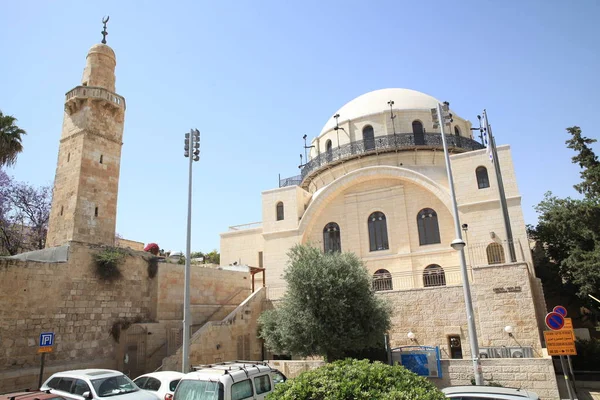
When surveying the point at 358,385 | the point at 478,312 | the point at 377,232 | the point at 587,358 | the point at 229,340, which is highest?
the point at 377,232

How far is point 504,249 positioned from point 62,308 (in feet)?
54.6

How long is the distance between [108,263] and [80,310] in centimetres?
185

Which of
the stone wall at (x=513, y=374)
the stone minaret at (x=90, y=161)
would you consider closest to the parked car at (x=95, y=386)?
the stone minaret at (x=90, y=161)

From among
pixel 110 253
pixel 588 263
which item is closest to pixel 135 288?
pixel 110 253

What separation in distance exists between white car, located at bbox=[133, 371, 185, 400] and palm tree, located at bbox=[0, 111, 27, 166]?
1035 cm

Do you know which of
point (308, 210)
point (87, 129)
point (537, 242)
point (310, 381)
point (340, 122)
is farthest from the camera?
point (340, 122)

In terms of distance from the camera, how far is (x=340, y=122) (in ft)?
80.7

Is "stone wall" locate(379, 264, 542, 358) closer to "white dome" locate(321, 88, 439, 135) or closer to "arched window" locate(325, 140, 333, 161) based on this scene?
"arched window" locate(325, 140, 333, 161)

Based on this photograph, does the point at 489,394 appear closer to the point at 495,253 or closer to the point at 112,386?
the point at 112,386

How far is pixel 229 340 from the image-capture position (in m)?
16.1

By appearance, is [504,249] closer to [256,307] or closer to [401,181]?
[401,181]

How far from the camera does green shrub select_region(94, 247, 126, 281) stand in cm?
1495

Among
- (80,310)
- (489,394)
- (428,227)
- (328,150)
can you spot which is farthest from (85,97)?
(489,394)

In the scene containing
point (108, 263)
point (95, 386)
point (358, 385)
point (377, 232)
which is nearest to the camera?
point (358, 385)
